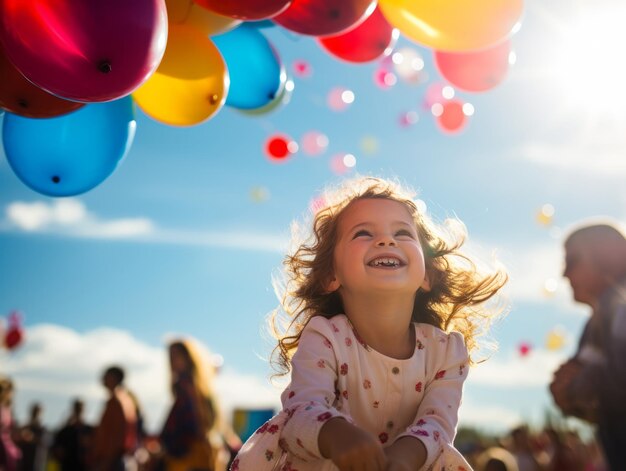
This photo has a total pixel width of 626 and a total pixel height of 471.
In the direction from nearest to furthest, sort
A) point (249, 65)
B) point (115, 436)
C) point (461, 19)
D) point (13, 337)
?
1. point (461, 19)
2. point (249, 65)
3. point (115, 436)
4. point (13, 337)

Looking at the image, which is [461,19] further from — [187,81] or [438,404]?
[438,404]

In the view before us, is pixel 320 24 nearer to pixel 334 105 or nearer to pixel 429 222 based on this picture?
pixel 429 222

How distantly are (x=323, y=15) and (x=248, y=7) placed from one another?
10.9 inches

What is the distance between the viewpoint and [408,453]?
164 centimetres

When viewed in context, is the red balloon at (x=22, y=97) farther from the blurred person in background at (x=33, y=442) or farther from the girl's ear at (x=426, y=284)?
the blurred person in background at (x=33, y=442)

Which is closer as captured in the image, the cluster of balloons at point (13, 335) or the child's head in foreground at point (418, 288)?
the child's head in foreground at point (418, 288)

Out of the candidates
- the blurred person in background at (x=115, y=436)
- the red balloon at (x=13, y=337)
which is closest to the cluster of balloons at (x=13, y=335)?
the red balloon at (x=13, y=337)

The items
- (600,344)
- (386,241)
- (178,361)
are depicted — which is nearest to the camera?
(386,241)

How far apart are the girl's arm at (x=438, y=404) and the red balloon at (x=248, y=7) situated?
1.05 metres

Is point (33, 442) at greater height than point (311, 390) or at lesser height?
lesser

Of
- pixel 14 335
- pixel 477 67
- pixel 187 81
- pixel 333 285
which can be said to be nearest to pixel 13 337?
pixel 14 335

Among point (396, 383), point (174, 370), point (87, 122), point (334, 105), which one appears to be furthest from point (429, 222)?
point (334, 105)

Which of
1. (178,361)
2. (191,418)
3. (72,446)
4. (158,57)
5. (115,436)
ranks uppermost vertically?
(158,57)

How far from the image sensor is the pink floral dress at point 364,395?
1.76 metres
